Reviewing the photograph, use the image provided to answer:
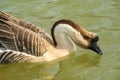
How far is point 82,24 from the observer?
11.0 metres

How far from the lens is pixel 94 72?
29.5ft

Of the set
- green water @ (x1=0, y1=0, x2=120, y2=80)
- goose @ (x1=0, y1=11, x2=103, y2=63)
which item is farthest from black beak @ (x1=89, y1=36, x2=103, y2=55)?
green water @ (x1=0, y1=0, x2=120, y2=80)

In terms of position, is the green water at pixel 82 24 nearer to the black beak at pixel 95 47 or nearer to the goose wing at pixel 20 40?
the black beak at pixel 95 47

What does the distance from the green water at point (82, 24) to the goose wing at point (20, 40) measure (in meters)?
0.40

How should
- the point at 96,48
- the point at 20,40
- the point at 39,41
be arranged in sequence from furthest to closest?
the point at 96,48
the point at 39,41
the point at 20,40

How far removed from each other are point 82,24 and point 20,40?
93.1 inches

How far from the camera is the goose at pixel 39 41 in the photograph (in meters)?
9.25

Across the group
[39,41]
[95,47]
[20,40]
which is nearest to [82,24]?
[95,47]

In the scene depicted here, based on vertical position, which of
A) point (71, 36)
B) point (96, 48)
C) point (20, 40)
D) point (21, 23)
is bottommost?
point (96, 48)

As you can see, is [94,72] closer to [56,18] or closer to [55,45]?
[55,45]

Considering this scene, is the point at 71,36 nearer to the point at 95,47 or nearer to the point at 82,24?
the point at 95,47

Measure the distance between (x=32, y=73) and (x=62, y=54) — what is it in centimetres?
93

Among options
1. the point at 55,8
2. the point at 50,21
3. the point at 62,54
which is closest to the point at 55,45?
the point at 62,54

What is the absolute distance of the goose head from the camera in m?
9.45
